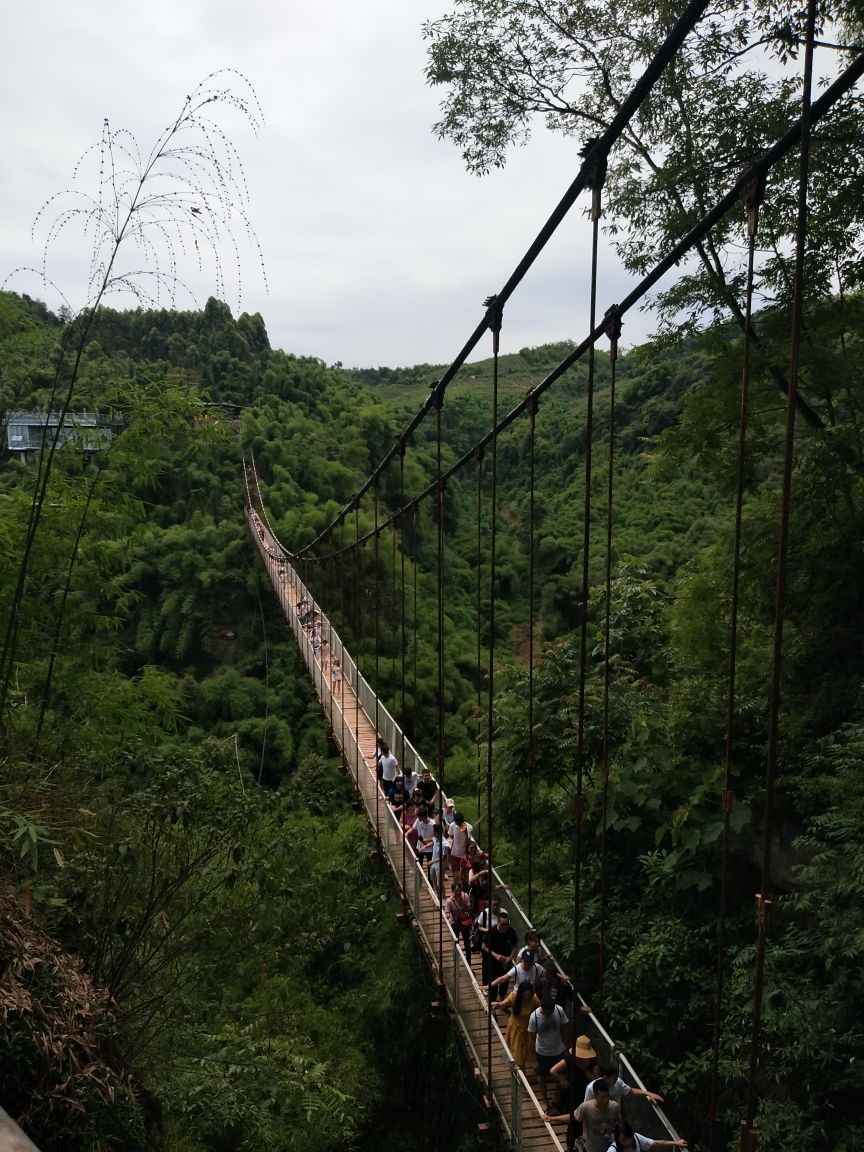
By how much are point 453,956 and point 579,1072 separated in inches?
28.7

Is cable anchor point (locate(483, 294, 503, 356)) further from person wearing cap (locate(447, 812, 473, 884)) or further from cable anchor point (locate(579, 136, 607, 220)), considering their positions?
person wearing cap (locate(447, 812, 473, 884))

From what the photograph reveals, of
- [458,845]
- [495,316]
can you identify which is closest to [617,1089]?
[458,845]

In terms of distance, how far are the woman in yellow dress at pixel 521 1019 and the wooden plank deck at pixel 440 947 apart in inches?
2.1

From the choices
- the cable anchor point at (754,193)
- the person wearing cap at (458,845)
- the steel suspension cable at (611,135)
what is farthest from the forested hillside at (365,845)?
the cable anchor point at (754,193)

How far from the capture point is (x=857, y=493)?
4074 millimetres

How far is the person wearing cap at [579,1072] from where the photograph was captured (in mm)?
2850

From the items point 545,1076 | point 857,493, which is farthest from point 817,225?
point 545,1076

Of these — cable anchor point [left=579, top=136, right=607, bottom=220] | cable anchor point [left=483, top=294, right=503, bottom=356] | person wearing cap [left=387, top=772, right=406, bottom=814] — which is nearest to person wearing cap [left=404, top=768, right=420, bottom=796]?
person wearing cap [left=387, top=772, right=406, bottom=814]

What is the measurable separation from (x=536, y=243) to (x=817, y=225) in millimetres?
1761

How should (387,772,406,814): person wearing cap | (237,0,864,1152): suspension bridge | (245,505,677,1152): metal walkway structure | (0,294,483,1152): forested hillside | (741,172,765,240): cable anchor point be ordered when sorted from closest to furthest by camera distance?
(237,0,864,1152): suspension bridge < (741,172,765,240): cable anchor point < (0,294,483,1152): forested hillside < (245,505,677,1152): metal walkway structure < (387,772,406,814): person wearing cap

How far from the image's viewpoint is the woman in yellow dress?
121 inches

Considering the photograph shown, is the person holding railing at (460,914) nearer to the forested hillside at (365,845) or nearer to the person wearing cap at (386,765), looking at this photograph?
the forested hillside at (365,845)

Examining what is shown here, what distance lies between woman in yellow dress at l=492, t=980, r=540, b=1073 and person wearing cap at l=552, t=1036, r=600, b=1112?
154 millimetres

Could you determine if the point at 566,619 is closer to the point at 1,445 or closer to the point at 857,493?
the point at 857,493
